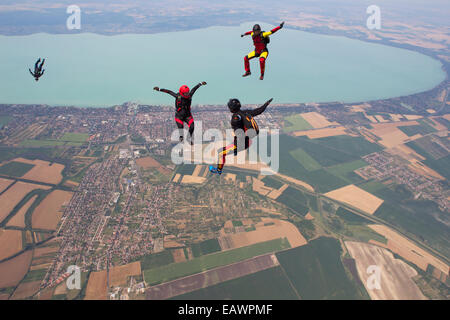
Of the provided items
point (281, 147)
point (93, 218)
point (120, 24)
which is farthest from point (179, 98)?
point (120, 24)

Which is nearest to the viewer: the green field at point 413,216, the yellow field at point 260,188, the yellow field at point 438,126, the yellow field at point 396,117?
the green field at point 413,216

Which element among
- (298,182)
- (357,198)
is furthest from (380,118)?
(298,182)

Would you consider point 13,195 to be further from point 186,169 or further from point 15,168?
point 186,169

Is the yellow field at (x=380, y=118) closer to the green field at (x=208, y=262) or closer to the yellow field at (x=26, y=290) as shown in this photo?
the green field at (x=208, y=262)

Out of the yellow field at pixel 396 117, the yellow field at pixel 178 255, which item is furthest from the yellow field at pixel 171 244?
the yellow field at pixel 396 117

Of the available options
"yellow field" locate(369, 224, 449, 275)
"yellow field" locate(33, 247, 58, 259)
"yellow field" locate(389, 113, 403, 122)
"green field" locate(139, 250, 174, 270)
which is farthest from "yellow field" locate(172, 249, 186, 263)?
"yellow field" locate(389, 113, 403, 122)

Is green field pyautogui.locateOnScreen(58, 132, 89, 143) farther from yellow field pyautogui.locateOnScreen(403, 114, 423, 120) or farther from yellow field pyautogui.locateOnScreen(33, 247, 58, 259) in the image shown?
yellow field pyautogui.locateOnScreen(403, 114, 423, 120)
